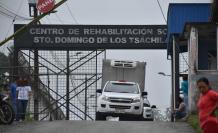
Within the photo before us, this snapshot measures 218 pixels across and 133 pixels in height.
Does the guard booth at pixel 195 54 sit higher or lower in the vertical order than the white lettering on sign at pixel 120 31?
lower

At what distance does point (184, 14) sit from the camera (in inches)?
1112

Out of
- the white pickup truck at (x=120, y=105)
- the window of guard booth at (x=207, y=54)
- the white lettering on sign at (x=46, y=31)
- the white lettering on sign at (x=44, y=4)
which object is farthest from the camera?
the white lettering on sign at (x=46, y=31)

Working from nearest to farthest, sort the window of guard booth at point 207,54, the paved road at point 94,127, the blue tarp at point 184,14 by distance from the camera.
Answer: the paved road at point 94,127 → the window of guard booth at point 207,54 → the blue tarp at point 184,14

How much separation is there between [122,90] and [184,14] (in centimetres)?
387

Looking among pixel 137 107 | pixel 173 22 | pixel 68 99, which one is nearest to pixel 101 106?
pixel 137 107

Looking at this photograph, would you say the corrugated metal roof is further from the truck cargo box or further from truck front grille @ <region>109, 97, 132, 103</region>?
the truck cargo box

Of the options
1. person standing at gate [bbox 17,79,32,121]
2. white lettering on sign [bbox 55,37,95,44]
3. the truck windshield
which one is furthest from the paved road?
white lettering on sign [bbox 55,37,95,44]

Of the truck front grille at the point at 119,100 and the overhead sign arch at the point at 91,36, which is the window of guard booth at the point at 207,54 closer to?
the truck front grille at the point at 119,100

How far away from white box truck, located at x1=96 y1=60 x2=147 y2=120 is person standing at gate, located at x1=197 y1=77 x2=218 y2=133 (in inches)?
605

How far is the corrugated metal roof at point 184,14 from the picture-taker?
2792 centimetres

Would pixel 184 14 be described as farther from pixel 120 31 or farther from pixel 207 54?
pixel 120 31

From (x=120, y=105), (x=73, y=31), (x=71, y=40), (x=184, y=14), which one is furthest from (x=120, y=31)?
(x=120, y=105)

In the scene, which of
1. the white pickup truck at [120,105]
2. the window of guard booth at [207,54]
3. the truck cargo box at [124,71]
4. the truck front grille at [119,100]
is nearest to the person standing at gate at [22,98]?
the white pickup truck at [120,105]

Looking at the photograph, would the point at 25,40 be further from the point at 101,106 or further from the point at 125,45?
the point at 101,106
